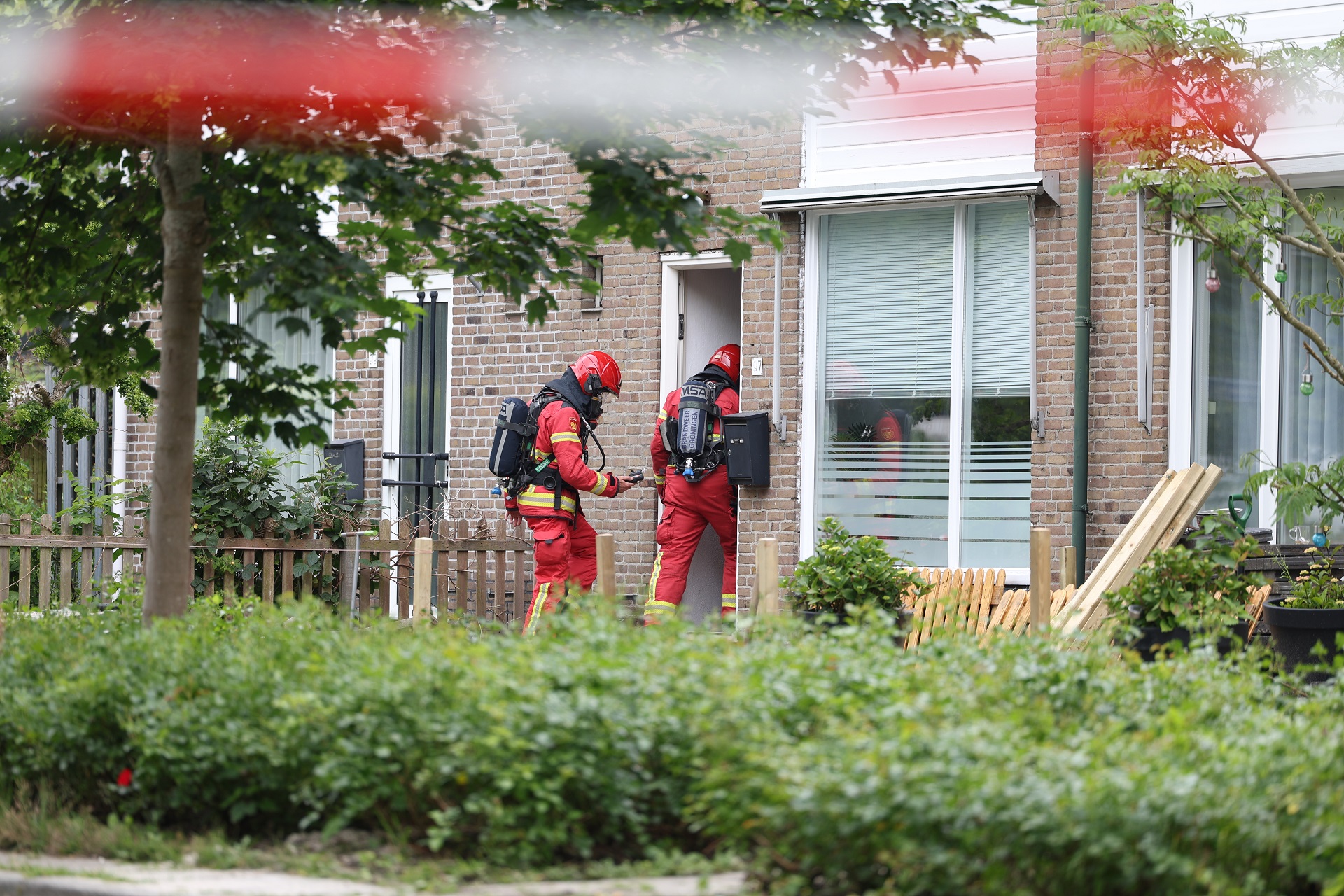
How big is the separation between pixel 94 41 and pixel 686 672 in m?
3.49

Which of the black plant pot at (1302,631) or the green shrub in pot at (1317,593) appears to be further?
the green shrub in pot at (1317,593)

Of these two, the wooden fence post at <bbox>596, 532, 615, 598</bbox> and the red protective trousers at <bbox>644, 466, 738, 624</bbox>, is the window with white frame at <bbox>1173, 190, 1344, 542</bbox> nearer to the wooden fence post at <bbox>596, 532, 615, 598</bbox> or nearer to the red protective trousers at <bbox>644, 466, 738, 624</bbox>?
the red protective trousers at <bbox>644, 466, 738, 624</bbox>

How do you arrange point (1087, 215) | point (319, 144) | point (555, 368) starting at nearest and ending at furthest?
1. point (319, 144)
2. point (1087, 215)
3. point (555, 368)

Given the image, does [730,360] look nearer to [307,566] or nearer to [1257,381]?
[307,566]

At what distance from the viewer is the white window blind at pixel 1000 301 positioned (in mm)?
9914

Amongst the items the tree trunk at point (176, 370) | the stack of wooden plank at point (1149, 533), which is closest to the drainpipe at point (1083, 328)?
the stack of wooden plank at point (1149, 533)

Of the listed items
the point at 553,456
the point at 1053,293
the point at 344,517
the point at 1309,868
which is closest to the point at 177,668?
the point at 1309,868

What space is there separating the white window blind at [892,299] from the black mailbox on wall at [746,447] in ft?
2.21

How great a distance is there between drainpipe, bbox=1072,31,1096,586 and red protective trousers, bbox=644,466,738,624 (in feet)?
8.32

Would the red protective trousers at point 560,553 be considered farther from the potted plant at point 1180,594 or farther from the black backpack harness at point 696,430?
the potted plant at point 1180,594

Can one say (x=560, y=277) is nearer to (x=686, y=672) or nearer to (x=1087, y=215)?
(x=686, y=672)

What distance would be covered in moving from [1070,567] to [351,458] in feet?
20.9

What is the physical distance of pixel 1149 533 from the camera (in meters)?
8.03

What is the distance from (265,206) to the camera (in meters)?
5.43
